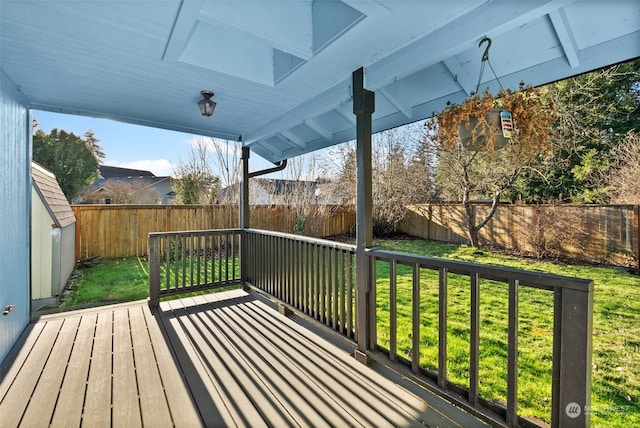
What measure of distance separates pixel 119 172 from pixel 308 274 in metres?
23.7

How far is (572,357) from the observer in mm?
1309

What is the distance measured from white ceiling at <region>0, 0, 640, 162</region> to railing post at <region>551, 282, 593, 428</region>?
1468 mm

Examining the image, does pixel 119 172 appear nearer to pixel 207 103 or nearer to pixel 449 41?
pixel 207 103

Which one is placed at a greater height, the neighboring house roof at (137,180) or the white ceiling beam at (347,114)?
the neighboring house roof at (137,180)

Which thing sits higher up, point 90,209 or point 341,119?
point 341,119

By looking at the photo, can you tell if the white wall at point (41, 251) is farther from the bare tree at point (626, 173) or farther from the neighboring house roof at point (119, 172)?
the neighboring house roof at point (119, 172)

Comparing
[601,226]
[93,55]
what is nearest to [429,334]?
[93,55]

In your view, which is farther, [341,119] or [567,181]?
[567,181]

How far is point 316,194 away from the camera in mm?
9789

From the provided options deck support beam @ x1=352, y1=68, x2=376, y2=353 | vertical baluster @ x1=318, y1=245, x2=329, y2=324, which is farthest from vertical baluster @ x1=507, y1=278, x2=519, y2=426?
vertical baluster @ x1=318, y1=245, x2=329, y2=324

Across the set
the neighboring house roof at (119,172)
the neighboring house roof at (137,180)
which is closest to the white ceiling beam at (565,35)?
the neighboring house roof at (137,180)

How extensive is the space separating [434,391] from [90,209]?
7.91 m

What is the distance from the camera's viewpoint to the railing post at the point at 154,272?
3.69m

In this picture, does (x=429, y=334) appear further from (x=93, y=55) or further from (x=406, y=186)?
(x=406, y=186)
